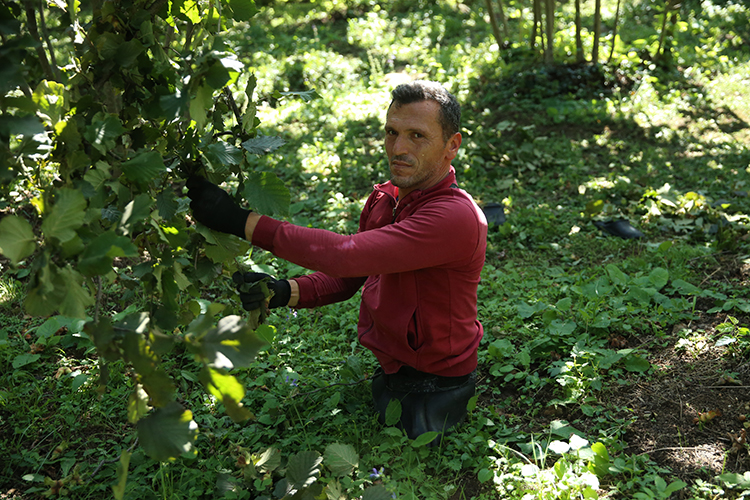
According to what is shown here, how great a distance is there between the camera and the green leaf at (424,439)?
2240 mm

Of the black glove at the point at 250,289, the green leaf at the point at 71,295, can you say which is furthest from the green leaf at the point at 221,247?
the green leaf at the point at 71,295

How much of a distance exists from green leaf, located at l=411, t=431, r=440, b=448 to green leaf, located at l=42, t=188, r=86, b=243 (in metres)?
1.51

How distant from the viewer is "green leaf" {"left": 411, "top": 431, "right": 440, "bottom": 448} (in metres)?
2.24

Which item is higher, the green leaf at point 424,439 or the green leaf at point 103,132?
the green leaf at point 103,132

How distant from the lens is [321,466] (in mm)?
2178

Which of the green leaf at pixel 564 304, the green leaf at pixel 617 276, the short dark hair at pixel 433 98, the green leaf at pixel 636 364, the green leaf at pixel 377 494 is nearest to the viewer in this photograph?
the green leaf at pixel 377 494

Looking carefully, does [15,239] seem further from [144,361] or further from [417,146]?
[417,146]

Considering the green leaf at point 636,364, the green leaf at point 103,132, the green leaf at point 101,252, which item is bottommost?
the green leaf at point 636,364

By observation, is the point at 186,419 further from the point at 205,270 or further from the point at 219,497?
the point at 219,497

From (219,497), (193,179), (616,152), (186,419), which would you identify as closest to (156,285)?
(193,179)

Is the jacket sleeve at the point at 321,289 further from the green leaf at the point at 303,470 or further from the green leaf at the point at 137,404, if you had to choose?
the green leaf at the point at 137,404

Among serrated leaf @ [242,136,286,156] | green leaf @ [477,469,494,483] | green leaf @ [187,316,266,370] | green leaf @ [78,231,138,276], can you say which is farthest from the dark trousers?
green leaf @ [78,231,138,276]

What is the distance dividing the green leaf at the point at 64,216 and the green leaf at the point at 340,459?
4.18ft

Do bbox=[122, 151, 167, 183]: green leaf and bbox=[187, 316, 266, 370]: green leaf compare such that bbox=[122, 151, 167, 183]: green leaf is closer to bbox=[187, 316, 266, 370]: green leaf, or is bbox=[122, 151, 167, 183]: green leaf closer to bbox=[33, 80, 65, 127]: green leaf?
bbox=[33, 80, 65, 127]: green leaf
